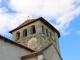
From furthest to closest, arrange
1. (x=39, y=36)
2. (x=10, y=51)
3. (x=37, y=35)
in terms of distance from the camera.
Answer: (x=37, y=35) → (x=39, y=36) → (x=10, y=51)

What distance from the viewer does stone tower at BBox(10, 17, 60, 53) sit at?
18.0 metres

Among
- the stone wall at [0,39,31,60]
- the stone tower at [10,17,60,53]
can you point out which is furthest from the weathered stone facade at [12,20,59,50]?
the stone wall at [0,39,31,60]

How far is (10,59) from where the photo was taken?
37.9ft

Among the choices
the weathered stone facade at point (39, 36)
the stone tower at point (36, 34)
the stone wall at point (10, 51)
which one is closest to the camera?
the stone wall at point (10, 51)

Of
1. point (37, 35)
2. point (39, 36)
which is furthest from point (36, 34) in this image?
point (39, 36)

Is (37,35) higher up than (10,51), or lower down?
higher up

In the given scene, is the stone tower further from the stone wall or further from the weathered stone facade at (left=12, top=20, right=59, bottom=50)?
the stone wall

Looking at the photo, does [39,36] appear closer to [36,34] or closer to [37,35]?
[37,35]

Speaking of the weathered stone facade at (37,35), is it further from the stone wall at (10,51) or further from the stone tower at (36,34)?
the stone wall at (10,51)

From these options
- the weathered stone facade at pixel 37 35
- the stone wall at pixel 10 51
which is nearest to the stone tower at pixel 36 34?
the weathered stone facade at pixel 37 35

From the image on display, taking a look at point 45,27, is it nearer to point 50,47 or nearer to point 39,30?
point 39,30

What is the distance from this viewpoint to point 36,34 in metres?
18.4

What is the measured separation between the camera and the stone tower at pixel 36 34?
17969 millimetres

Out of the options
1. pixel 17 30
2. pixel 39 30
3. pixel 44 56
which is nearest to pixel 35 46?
pixel 39 30
